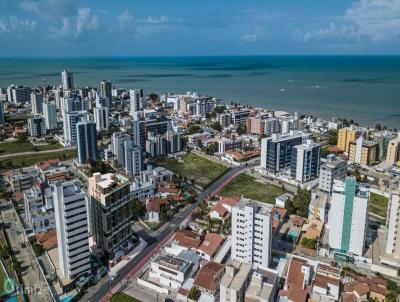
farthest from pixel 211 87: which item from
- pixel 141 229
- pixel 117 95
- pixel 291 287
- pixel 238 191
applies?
pixel 291 287

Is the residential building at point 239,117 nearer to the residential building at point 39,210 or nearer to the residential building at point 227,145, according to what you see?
the residential building at point 227,145

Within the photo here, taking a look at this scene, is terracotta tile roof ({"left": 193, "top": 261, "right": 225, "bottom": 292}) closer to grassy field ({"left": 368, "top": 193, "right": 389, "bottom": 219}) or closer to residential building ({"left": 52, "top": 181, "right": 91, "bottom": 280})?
residential building ({"left": 52, "top": 181, "right": 91, "bottom": 280})

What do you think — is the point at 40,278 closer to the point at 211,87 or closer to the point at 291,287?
the point at 291,287

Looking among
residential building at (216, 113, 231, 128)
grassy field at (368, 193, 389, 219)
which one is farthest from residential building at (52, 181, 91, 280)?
residential building at (216, 113, 231, 128)

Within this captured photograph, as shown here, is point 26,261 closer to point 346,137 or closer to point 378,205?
point 378,205

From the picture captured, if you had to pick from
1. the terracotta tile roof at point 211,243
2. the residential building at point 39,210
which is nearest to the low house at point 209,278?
the terracotta tile roof at point 211,243

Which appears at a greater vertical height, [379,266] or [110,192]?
[110,192]

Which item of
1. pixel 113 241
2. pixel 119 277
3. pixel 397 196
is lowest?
pixel 119 277

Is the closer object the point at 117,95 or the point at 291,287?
the point at 291,287
